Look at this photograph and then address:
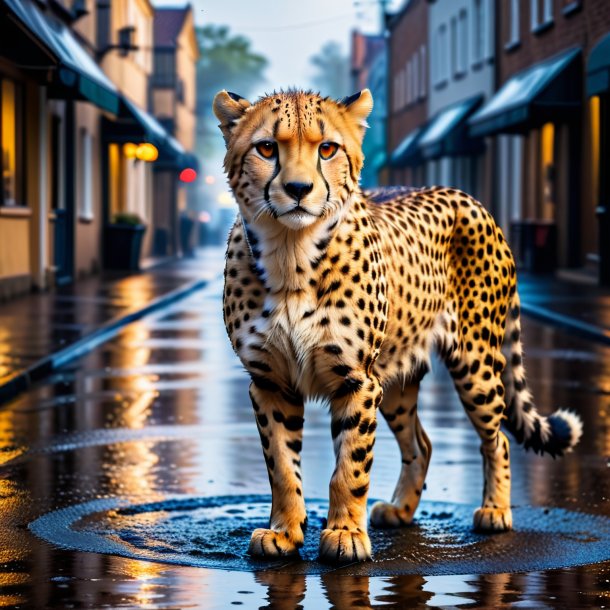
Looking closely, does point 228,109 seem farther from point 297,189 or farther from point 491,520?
point 491,520

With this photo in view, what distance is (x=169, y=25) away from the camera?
6412cm

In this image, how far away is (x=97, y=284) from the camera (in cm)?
3053

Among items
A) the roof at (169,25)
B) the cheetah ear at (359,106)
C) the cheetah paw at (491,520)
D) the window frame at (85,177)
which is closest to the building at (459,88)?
the window frame at (85,177)

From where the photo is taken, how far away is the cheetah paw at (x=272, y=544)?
637 cm

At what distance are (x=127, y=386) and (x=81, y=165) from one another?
69.7ft

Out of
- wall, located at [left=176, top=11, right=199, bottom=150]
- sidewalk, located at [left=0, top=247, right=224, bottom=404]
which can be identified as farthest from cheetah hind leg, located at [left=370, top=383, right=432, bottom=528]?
wall, located at [left=176, top=11, right=199, bottom=150]

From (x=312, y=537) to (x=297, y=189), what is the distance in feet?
5.45

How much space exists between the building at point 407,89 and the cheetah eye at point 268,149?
44.4 m

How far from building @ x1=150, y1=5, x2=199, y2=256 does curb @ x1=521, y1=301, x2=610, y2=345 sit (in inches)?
1092

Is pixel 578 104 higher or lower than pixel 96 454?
higher

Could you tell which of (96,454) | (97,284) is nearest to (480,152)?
(97,284)

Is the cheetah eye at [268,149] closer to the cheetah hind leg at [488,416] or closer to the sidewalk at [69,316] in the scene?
the cheetah hind leg at [488,416]

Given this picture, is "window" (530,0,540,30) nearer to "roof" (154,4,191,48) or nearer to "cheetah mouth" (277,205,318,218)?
"roof" (154,4,191,48)

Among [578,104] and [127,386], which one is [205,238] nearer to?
[578,104]
